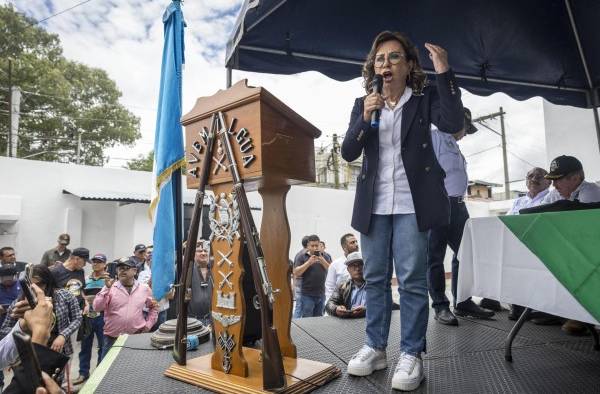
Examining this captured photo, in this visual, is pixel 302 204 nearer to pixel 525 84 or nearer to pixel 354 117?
A: pixel 525 84

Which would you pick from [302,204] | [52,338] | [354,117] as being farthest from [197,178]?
[302,204]

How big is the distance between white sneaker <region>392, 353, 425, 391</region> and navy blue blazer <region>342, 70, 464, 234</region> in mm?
591

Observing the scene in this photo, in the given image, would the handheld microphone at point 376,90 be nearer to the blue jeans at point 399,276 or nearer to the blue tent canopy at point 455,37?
the blue jeans at point 399,276

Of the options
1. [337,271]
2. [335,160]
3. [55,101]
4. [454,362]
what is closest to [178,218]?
[454,362]

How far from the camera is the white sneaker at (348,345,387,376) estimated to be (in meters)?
1.75

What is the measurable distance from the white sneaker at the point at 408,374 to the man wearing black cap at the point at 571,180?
235 cm

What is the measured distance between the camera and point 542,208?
2.00 meters

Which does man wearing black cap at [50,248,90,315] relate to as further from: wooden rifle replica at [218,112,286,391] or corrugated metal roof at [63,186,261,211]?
A: wooden rifle replica at [218,112,286,391]

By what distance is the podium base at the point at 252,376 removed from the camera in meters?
1.58

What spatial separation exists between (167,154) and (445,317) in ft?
7.79

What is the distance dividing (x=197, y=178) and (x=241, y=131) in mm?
400

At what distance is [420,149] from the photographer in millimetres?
1788

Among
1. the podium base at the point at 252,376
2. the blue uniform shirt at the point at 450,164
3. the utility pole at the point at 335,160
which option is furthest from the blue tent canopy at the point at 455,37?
the utility pole at the point at 335,160

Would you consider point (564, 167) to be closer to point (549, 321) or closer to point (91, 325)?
point (549, 321)
